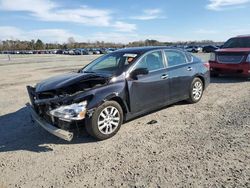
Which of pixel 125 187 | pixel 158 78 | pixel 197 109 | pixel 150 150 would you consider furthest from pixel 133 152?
pixel 197 109

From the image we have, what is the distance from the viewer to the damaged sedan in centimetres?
454

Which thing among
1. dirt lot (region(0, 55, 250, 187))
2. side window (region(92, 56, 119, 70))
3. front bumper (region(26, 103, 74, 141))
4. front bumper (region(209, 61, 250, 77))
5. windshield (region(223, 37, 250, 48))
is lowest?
dirt lot (region(0, 55, 250, 187))

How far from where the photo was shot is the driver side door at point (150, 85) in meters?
5.34

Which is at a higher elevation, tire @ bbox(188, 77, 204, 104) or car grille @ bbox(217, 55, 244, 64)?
car grille @ bbox(217, 55, 244, 64)

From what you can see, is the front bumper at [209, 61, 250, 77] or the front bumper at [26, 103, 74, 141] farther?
the front bumper at [209, 61, 250, 77]

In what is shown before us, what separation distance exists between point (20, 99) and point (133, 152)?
17.8ft

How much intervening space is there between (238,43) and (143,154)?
910 cm

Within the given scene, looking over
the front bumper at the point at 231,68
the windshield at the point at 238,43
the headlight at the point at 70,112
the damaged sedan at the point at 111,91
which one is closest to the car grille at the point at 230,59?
the front bumper at the point at 231,68

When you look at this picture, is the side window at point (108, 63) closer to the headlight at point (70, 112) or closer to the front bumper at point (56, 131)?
the headlight at point (70, 112)

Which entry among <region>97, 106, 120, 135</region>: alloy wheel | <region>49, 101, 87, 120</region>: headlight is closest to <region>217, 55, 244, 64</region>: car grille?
<region>97, 106, 120, 135</region>: alloy wheel

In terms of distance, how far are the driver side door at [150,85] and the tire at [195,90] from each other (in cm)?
114

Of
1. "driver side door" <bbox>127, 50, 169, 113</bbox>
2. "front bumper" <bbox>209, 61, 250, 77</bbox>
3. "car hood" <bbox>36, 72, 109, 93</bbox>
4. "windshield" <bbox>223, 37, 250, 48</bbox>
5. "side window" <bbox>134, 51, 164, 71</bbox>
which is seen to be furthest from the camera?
"windshield" <bbox>223, 37, 250, 48</bbox>

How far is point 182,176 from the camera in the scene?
348 cm

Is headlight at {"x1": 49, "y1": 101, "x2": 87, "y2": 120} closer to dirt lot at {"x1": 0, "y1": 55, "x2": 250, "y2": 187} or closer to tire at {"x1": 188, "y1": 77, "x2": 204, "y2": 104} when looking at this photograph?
dirt lot at {"x1": 0, "y1": 55, "x2": 250, "y2": 187}
